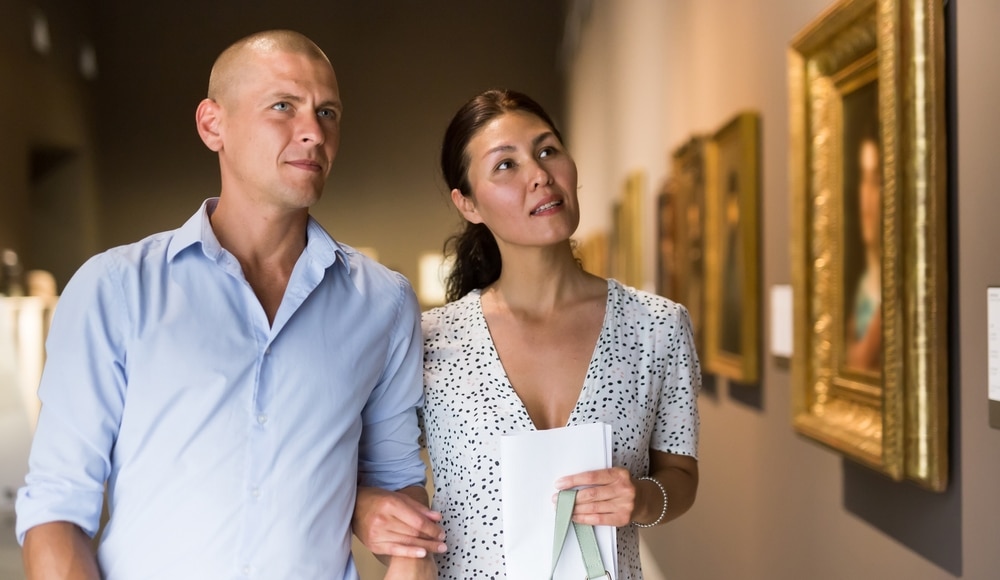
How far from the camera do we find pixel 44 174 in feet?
21.8

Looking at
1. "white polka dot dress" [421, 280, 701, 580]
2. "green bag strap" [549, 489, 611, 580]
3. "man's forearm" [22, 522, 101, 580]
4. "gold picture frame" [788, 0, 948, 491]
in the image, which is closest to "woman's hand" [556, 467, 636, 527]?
"green bag strap" [549, 489, 611, 580]

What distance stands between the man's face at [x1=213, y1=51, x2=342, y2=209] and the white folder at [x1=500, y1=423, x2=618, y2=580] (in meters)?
0.56

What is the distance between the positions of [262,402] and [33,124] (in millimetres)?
5464

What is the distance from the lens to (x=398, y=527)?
6.00 ft

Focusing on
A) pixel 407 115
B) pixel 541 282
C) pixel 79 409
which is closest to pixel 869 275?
pixel 541 282

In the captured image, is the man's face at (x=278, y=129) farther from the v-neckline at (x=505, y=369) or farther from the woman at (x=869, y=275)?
the woman at (x=869, y=275)

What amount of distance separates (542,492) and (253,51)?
0.90 meters

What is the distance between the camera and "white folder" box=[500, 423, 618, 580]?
5.92 ft

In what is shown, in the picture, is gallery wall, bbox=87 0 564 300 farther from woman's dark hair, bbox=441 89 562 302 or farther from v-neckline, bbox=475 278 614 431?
v-neckline, bbox=475 278 614 431

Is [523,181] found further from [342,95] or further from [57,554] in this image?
[342,95]

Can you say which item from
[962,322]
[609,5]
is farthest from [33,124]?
[962,322]

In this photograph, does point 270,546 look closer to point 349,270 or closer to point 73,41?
point 349,270

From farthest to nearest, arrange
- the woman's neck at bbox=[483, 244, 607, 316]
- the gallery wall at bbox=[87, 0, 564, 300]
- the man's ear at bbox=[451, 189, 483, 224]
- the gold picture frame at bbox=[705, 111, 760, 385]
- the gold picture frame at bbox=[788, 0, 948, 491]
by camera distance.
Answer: the gallery wall at bbox=[87, 0, 564, 300]
the gold picture frame at bbox=[705, 111, 760, 385]
the man's ear at bbox=[451, 189, 483, 224]
the woman's neck at bbox=[483, 244, 607, 316]
the gold picture frame at bbox=[788, 0, 948, 491]

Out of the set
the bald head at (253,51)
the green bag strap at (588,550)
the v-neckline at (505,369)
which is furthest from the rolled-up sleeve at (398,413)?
the bald head at (253,51)
